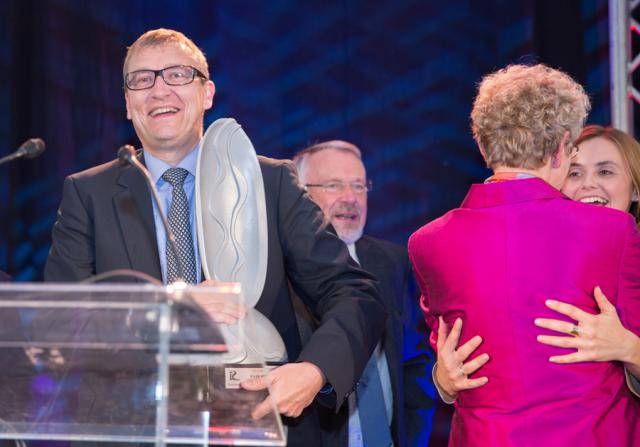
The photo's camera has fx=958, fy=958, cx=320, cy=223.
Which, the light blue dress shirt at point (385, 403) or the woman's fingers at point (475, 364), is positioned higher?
the woman's fingers at point (475, 364)

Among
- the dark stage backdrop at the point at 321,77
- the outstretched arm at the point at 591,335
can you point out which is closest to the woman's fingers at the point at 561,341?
the outstretched arm at the point at 591,335

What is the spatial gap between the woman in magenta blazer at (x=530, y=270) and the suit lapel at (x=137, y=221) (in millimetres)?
780

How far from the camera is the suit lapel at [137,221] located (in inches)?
105

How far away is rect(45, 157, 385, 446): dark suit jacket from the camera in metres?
2.67

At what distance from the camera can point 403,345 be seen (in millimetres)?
3910

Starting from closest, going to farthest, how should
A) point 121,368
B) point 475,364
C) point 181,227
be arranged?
1. point 121,368
2. point 475,364
3. point 181,227

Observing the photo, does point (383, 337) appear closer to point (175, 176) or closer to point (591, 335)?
point (175, 176)

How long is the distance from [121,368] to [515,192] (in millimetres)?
1021

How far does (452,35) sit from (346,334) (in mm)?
2829

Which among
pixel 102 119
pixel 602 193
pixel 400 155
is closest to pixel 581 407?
pixel 602 193

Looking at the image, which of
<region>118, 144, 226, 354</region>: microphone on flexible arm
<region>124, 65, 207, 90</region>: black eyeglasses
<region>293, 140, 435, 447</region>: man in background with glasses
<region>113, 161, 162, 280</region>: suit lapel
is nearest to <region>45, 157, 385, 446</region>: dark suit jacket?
<region>113, 161, 162, 280</region>: suit lapel

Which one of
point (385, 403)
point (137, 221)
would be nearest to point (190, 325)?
point (137, 221)

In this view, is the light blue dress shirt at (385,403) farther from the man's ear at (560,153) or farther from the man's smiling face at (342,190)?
the man's ear at (560,153)

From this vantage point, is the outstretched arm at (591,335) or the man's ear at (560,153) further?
the man's ear at (560,153)
